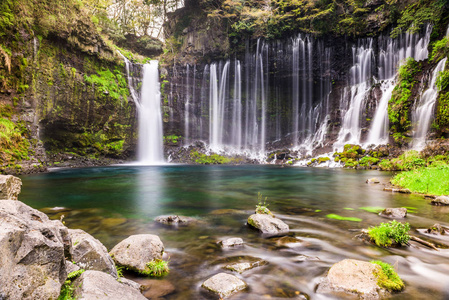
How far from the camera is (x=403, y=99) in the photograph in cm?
2042

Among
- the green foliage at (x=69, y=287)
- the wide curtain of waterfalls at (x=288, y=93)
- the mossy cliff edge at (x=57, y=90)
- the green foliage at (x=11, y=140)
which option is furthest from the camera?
the wide curtain of waterfalls at (x=288, y=93)

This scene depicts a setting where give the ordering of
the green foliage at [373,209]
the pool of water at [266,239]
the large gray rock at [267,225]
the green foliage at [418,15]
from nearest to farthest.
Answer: the pool of water at [266,239], the large gray rock at [267,225], the green foliage at [373,209], the green foliage at [418,15]

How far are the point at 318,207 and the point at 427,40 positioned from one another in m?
25.3

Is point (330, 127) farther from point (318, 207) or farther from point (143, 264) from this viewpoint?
point (143, 264)

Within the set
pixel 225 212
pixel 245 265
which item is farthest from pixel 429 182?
pixel 245 265

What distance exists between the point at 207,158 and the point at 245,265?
1067 inches

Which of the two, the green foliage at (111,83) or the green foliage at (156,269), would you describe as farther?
the green foliage at (111,83)

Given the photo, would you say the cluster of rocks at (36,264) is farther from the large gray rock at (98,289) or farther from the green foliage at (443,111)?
the green foliage at (443,111)

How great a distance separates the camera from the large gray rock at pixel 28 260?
4.58 ft

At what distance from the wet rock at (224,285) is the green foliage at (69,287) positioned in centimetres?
161

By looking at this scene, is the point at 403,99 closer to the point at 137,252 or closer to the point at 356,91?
the point at 356,91

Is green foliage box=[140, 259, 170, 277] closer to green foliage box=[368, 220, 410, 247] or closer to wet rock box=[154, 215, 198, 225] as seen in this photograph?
wet rock box=[154, 215, 198, 225]

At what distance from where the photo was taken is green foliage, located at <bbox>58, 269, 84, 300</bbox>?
1681mm

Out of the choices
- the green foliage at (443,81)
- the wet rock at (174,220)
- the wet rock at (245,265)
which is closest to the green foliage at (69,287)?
the wet rock at (245,265)
